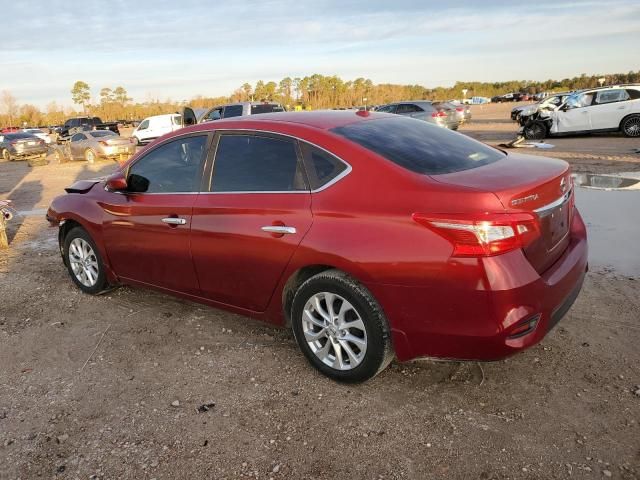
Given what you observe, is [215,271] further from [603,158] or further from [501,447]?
[603,158]

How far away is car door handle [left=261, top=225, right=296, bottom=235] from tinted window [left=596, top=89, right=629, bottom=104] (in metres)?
17.2

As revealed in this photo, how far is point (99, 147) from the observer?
69.1 ft

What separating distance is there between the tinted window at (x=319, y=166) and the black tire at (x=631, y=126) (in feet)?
54.9

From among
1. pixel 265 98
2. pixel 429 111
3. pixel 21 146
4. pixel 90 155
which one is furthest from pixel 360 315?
pixel 265 98

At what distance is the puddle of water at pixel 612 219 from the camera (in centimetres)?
511

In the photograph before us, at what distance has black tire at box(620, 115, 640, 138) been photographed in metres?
16.4

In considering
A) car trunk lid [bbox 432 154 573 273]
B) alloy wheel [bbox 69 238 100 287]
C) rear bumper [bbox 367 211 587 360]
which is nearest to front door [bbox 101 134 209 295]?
alloy wheel [bbox 69 238 100 287]

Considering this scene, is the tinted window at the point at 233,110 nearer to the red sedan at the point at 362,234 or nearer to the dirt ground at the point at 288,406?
the red sedan at the point at 362,234

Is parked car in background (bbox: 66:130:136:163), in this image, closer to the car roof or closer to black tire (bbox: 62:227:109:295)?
black tire (bbox: 62:227:109:295)

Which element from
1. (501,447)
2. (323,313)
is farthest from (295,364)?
(501,447)

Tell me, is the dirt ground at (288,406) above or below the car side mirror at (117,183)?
below

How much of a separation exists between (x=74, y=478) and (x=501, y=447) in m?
2.16

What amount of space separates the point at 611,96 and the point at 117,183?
56.6ft

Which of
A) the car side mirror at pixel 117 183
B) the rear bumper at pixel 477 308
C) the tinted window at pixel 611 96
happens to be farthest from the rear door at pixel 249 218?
the tinted window at pixel 611 96
